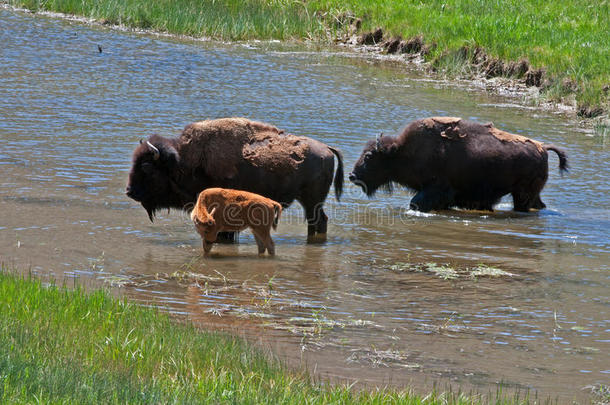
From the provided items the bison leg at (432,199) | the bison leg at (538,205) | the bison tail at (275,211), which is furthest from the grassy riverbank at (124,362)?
the bison leg at (538,205)

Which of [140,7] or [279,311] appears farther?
[140,7]

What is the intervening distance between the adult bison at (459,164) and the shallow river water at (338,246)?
314 mm

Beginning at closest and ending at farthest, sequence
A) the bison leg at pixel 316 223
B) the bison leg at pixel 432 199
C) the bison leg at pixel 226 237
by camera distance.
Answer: the bison leg at pixel 226 237, the bison leg at pixel 316 223, the bison leg at pixel 432 199

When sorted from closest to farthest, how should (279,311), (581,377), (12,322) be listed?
1. (12,322)
2. (581,377)
3. (279,311)

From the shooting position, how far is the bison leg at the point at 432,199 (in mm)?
13891

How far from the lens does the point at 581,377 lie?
7234 mm

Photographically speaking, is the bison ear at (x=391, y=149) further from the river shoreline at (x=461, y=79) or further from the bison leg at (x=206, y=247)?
the river shoreline at (x=461, y=79)

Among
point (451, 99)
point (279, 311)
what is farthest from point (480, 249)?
point (451, 99)

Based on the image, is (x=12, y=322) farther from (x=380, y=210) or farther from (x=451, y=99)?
(x=451, y=99)

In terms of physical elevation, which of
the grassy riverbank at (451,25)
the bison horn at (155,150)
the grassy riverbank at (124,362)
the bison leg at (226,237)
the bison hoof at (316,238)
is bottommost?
the bison hoof at (316,238)

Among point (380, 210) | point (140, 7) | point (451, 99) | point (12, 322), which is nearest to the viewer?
point (12, 322)

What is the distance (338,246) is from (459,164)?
11.0 feet

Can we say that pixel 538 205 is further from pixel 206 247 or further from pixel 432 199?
pixel 206 247

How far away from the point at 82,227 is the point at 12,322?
4.69 m
